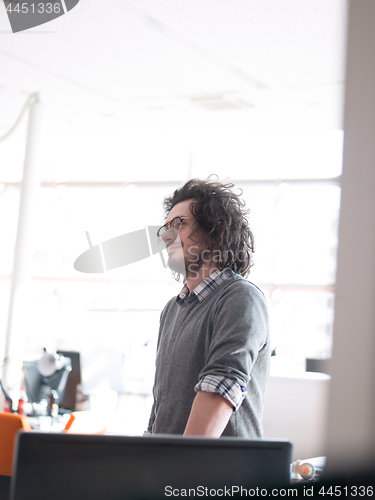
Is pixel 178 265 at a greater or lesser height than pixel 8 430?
greater

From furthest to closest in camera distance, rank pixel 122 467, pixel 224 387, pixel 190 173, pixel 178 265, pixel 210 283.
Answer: pixel 190 173 < pixel 178 265 < pixel 210 283 < pixel 224 387 < pixel 122 467

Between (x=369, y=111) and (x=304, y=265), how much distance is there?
652 cm

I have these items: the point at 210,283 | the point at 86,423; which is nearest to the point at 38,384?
the point at 86,423

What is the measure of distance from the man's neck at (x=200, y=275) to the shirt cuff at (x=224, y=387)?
1.39 ft

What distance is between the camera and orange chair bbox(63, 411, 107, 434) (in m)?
2.92

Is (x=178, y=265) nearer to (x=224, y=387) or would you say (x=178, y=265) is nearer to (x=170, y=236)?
(x=170, y=236)

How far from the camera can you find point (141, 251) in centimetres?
597

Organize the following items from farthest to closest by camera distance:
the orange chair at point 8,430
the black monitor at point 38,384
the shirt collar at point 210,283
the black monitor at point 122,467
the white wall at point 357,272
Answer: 1. the black monitor at point 38,384
2. the orange chair at point 8,430
3. the shirt collar at point 210,283
4. the black monitor at point 122,467
5. the white wall at point 357,272

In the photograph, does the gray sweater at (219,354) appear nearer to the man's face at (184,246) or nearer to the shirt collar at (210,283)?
the shirt collar at (210,283)

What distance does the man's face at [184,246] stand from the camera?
1577 mm

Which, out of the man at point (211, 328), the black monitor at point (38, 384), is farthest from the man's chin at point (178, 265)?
the black monitor at point (38, 384)

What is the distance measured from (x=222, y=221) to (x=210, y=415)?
2.24 ft

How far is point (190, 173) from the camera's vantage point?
7.39 m

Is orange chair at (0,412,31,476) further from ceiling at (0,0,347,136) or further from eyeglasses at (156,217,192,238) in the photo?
ceiling at (0,0,347,136)
